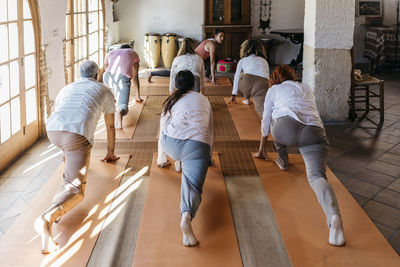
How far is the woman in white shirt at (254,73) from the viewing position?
22.3 ft

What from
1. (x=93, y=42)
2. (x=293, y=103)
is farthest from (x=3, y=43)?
(x=93, y=42)

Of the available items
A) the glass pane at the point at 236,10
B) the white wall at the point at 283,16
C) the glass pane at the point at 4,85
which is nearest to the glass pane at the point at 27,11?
the glass pane at the point at 4,85

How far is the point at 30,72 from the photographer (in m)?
5.78

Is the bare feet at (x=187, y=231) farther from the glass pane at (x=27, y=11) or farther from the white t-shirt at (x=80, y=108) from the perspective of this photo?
the glass pane at (x=27, y=11)

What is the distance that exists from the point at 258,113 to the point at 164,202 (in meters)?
2.94

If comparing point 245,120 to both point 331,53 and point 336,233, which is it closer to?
point 331,53

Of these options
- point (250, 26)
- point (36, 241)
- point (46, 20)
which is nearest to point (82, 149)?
point (36, 241)

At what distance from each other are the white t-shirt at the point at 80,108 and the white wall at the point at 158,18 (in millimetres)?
8030

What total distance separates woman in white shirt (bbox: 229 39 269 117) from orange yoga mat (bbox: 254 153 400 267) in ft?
6.91

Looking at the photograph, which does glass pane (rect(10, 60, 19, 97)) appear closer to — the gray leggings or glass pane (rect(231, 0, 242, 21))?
the gray leggings

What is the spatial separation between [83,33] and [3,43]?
352cm

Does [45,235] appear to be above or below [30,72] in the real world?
below

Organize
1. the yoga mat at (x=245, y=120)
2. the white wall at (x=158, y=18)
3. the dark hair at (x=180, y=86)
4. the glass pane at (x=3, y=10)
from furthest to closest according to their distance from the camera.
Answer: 1. the white wall at (x=158, y=18)
2. the yoga mat at (x=245, y=120)
3. the glass pane at (x=3, y=10)
4. the dark hair at (x=180, y=86)

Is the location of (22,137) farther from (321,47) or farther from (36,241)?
(321,47)
